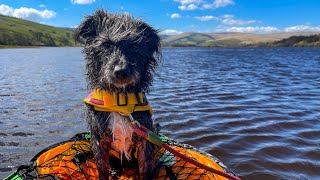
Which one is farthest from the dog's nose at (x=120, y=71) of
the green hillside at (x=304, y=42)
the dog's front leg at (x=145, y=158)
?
the green hillside at (x=304, y=42)

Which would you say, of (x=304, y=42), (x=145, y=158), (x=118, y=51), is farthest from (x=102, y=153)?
(x=304, y=42)

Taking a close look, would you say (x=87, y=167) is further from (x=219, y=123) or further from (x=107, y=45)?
(x=219, y=123)

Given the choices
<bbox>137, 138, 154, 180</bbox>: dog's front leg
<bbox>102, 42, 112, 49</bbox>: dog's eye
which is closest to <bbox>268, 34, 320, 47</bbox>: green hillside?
<bbox>137, 138, 154, 180</bbox>: dog's front leg

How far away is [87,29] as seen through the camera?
16.1ft

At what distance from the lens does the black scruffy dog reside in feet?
14.8

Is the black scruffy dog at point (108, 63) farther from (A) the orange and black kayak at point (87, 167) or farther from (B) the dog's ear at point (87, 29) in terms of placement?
(A) the orange and black kayak at point (87, 167)

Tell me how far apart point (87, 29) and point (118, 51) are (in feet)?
2.58

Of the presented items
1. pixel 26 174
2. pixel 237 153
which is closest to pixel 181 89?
pixel 237 153

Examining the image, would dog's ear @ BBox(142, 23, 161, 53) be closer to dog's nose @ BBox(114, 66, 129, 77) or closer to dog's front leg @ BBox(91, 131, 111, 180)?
Answer: dog's nose @ BBox(114, 66, 129, 77)

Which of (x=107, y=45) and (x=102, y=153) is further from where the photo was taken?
(x=102, y=153)

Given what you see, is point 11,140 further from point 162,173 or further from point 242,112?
point 242,112

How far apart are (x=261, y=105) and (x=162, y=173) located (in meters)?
9.14

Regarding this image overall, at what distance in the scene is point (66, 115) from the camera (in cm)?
1166

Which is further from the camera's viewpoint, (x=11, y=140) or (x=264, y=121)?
(x=264, y=121)
